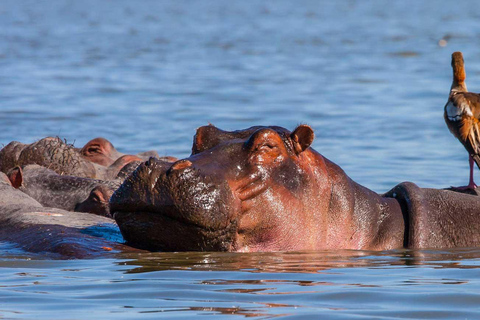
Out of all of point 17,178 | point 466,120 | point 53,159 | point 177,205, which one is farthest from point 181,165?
point 466,120

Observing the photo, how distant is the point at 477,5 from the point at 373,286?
59609mm

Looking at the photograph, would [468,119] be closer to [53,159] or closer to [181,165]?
[53,159]

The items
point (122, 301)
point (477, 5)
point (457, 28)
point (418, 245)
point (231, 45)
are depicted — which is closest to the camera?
point (122, 301)

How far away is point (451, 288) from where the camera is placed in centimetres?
547

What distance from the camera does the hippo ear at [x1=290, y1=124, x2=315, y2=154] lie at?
6.10m

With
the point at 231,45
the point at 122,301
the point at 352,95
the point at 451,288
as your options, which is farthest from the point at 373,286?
the point at 231,45

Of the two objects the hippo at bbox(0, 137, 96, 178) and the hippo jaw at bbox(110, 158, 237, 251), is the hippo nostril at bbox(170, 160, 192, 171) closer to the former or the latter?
the hippo jaw at bbox(110, 158, 237, 251)

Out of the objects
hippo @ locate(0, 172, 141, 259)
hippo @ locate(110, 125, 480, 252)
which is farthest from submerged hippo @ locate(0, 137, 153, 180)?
hippo @ locate(110, 125, 480, 252)

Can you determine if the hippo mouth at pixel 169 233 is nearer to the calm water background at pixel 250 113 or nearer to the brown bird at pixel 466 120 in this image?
the calm water background at pixel 250 113

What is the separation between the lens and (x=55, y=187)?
8.66 metres

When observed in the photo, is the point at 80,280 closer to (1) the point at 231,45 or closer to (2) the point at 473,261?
(2) the point at 473,261

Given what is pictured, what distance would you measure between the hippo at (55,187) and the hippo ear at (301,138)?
251cm

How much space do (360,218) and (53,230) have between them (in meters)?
1.95

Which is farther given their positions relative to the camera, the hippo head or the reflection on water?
the hippo head
